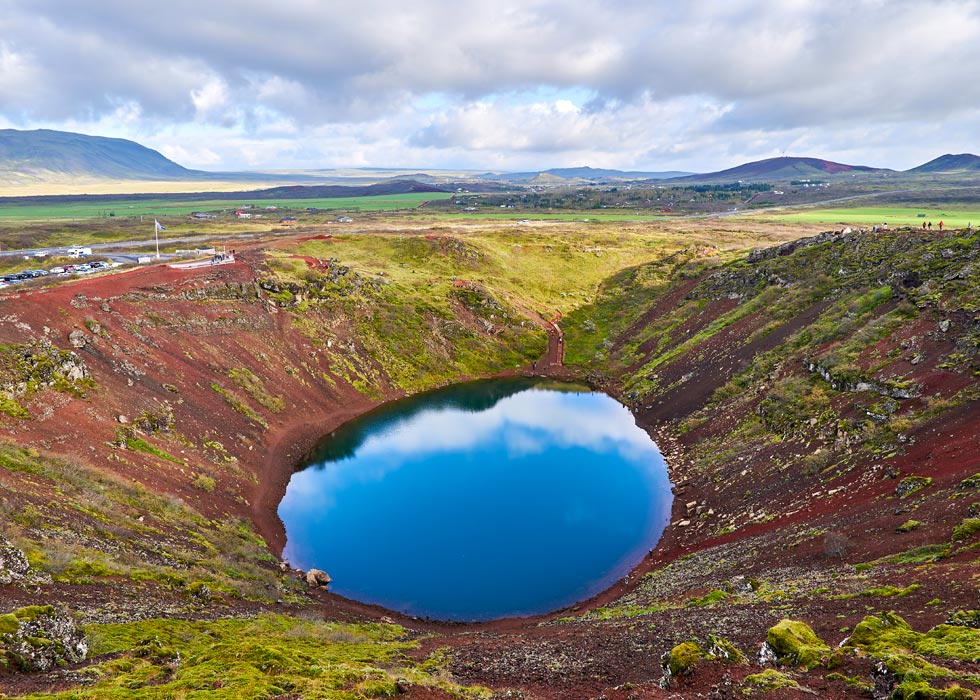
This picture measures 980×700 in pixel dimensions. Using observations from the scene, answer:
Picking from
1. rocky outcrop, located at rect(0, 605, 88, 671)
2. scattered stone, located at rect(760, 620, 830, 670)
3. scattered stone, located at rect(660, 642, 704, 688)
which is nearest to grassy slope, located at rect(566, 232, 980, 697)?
scattered stone, located at rect(760, 620, 830, 670)

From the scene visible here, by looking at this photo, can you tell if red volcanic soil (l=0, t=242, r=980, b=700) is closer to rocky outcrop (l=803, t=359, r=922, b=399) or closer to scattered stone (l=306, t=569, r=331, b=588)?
rocky outcrop (l=803, t=359, r=922, b=399)

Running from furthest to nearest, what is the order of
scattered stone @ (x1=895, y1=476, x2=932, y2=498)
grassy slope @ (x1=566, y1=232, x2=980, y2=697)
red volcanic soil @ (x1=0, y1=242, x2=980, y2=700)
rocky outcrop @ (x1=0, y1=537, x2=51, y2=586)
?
→ scattered stone @ (x1=895, y1=476, x2=932, y2=498)
grassy slope @ (x1=566, y1=232, x2=980, y2=697)
rocky outcrop @ (x1=0, y1=537, x2=51, y2=586)
red volcanic soil @ (x1=0, y1=242, x2=980, y2=700)

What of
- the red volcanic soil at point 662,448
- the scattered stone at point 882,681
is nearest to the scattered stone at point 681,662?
the red volcanic soil at point 662,448

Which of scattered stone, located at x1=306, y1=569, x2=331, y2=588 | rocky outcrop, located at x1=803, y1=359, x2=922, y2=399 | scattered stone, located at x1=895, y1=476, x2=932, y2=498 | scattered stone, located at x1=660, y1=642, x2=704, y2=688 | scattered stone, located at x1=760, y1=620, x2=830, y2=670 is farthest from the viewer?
rocky outcrop, located at x1=803, y1=359, x2=922, y2=399

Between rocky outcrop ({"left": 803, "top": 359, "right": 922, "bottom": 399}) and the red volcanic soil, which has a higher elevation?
rocky outcrop ({"left": 803, "top": 359, "right": 922, "bottom": 399})

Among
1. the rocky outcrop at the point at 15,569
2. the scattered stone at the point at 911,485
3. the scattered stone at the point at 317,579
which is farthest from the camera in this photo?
the scattered stone at the point at 317,579

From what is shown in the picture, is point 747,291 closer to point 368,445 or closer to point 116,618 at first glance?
point 368,445

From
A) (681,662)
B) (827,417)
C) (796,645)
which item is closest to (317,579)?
(681,662)

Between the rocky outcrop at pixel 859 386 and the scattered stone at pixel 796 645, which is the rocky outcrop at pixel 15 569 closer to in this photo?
the scattered stone at pixel 796 645
